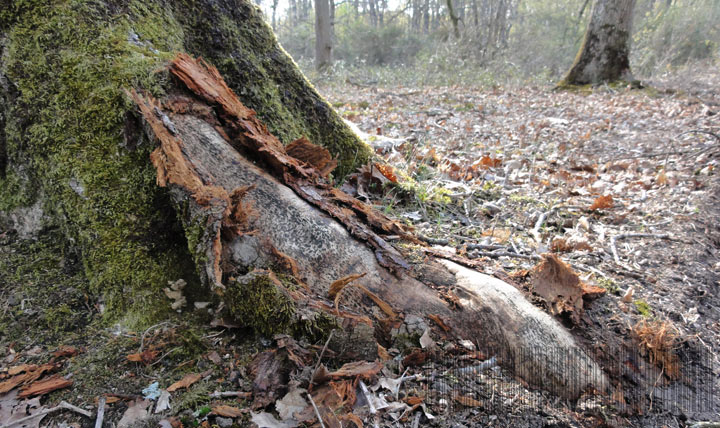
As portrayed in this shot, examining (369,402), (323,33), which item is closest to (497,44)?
(323,33)

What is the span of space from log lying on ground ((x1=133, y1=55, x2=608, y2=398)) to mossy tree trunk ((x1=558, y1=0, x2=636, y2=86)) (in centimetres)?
1035

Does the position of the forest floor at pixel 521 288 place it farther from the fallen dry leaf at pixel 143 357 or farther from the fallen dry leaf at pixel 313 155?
the fallen dry leaf at pixel 313 155

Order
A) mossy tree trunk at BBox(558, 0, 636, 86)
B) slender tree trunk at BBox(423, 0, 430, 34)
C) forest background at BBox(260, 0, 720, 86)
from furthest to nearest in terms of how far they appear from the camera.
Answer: slender tree trunk at BBox(423, 0, 430, 34) < forest background at BBox(260, 0, 720, 86) < mossy tree trunk at BBox(558, 0, 636, 86)

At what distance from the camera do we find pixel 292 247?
5.54 feet

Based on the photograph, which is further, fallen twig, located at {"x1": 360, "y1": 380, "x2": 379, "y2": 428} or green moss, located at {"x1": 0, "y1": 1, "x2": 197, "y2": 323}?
green moss, located at {"x1": 0, "y1": 1, "x2": 197, "y2": 323}

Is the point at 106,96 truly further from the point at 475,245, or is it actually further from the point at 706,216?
the point at 706,216

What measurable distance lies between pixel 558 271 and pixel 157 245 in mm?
1891

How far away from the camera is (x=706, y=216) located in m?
3.10

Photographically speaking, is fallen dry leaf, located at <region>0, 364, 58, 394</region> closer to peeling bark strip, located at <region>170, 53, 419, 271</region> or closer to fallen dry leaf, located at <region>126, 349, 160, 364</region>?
fallen dry leaf, located at <region>126, 349, 160, 364</region>

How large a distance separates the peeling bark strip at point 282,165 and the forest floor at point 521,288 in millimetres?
494

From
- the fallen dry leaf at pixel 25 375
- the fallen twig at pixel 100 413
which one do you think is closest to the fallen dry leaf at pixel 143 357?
the fallen twig at pixel 100 413

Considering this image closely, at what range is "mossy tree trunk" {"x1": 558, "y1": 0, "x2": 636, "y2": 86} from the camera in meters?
9.52

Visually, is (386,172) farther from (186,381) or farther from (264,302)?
(186,381)

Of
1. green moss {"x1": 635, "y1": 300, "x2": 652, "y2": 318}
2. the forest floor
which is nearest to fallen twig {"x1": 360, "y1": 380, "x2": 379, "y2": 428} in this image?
the forest floor
